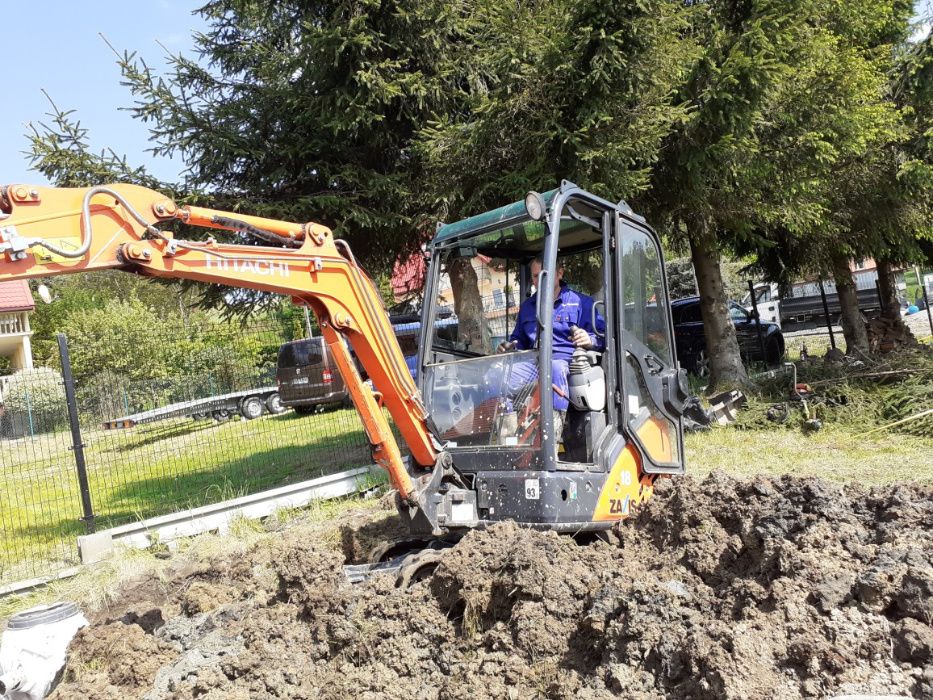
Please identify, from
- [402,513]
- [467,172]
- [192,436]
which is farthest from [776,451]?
[192,436]

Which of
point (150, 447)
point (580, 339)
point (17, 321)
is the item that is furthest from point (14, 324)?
point (580, 339)

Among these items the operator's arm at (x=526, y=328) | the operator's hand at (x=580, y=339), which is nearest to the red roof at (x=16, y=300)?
the operator's arm at (x=526, y=328)

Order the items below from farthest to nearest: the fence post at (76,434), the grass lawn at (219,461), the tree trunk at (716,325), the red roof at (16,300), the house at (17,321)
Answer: the house at (17,321) < the red roof at (16,300) < the tree trunk at (716,325) < the grass lawn at (219,461) < the fence post at (76,434)

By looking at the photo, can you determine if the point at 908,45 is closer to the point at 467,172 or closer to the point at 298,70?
the point at 467,172

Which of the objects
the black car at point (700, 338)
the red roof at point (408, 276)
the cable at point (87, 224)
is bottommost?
the black car at point (700, 338)

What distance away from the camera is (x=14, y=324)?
96.0 ft

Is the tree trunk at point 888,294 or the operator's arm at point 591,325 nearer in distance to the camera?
the operator's arm at point 591,325

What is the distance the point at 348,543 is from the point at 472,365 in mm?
1993

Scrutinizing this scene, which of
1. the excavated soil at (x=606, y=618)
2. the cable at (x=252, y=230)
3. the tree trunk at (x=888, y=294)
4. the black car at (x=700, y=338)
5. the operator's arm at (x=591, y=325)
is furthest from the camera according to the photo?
the black car at (x=700, y=338)

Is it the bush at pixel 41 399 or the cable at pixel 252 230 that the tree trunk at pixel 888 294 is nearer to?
the cable at pixel 252 230

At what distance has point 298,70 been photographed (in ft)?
30.1

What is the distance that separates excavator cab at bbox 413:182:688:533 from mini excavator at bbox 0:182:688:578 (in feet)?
0.04

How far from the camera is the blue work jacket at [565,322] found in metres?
5.30

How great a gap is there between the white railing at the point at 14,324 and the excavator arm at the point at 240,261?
92.3 ft
